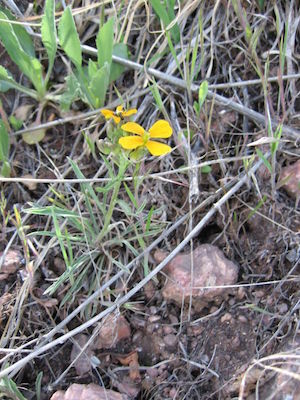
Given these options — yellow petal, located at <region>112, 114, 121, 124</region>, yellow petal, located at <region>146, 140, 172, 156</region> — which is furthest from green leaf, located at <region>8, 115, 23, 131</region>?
yellow petal, located at <region>146, 140, 172, 156</region>

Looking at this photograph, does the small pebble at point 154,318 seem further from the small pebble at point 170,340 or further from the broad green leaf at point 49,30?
the broad green leaf at point 49,30

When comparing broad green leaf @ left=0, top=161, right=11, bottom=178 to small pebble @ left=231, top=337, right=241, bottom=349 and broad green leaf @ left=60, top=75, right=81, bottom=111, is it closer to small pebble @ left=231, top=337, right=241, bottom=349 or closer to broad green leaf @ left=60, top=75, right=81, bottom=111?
broad green leaf @ left=60, top=75, right=81, bottom=111

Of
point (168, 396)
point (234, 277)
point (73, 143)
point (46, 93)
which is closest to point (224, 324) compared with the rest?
point (234, 277)

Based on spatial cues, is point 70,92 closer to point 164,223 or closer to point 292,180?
point 164,223

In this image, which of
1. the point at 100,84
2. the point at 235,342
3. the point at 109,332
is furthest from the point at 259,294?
the point at 100,84

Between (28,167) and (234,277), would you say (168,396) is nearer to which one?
(234,277)
